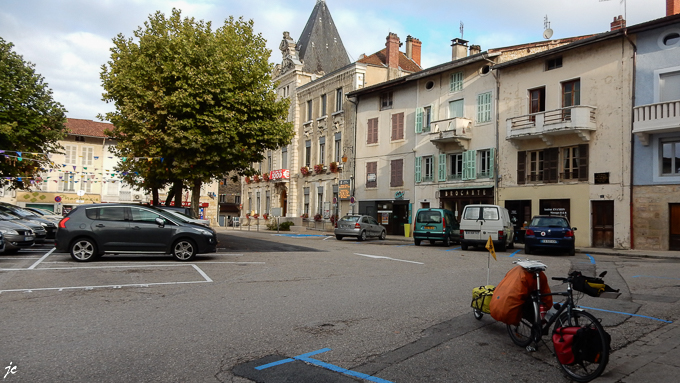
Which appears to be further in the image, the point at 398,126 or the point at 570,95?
the point at 398,126

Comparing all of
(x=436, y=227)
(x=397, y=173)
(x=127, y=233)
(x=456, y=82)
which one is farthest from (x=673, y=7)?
A: (x=127, y=233)

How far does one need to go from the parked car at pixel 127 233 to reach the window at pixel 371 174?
2279 cm

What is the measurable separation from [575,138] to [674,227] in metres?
5.66

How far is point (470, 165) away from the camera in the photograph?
98.4ft

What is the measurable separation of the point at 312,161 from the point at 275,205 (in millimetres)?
7142

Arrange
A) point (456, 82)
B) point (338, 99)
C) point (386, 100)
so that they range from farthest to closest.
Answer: point (338, 99) < point (386, 100) < point (456, 82)

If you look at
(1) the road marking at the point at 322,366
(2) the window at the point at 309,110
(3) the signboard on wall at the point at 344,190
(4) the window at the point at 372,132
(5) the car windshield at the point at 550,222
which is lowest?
(1) the road marking at the point at 322,366

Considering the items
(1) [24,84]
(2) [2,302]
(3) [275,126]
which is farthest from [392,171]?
(2) [2,302]

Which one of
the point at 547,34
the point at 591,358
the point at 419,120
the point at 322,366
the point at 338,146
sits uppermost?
the point at 547,34

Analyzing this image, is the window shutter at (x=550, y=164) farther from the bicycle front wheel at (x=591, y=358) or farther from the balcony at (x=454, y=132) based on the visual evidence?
the bicycle front wheel at (x=591, y=358)

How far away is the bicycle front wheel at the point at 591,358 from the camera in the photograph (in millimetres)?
4664

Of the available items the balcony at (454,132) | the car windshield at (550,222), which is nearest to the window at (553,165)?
the balcony at (454,132)

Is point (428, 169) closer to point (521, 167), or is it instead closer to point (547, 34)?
point (521, 167)

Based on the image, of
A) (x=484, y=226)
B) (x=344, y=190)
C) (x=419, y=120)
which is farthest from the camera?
(x=344, y=190)
